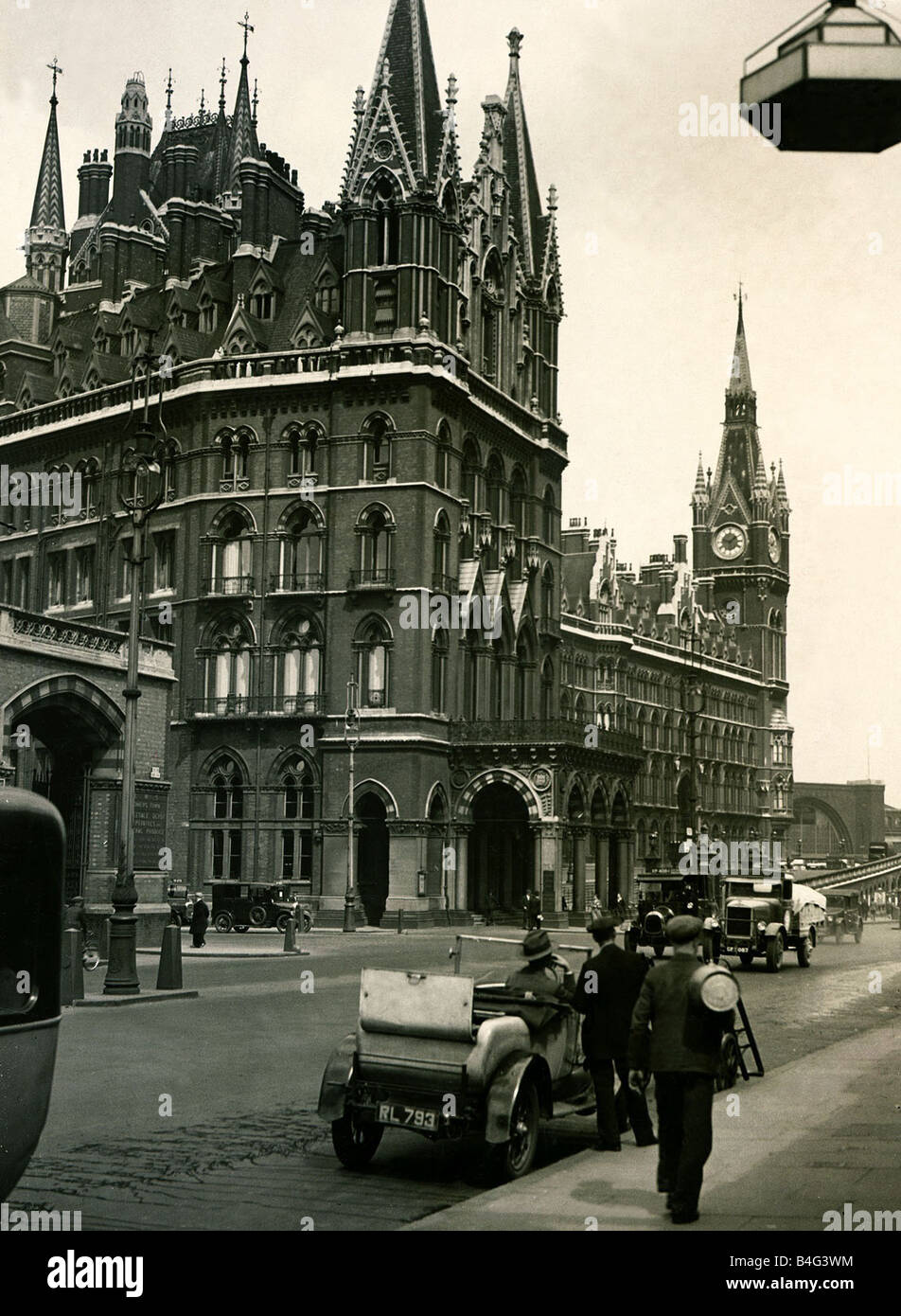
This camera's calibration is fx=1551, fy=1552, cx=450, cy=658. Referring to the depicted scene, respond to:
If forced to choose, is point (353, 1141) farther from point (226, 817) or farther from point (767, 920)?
point (226, 817)

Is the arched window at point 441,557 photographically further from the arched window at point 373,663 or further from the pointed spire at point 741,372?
the pointed spire at point 741,372

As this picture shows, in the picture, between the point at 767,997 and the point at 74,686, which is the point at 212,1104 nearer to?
the point at 767,997

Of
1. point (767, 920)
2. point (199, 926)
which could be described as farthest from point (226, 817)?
point (767, 920)

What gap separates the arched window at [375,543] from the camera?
5478cm

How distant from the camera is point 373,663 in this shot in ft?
180

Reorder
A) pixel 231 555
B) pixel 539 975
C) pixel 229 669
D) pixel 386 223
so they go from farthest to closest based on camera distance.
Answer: pixel 231 555
pixel 229 669
pixel 386 223
pixel 539 975

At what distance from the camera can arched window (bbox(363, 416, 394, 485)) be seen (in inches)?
2179

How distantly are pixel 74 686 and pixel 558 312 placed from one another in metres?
38.4

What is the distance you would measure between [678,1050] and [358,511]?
47051 millimetres

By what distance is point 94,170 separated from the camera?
77.2 meters

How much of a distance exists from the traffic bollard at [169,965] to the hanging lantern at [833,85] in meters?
19.7

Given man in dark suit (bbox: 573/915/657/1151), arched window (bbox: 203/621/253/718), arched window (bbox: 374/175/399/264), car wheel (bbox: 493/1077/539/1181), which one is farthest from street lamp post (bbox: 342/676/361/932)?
car wheel (bbox: 493/1077/539/1181)

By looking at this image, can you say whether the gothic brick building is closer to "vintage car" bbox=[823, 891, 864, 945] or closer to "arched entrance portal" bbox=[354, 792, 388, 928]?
"arched entrance portal" bbox=[354, 792, 388, 928]

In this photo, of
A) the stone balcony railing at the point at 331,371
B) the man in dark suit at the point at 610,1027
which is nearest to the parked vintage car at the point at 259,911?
the stone balcony railing at the point at 331,371
